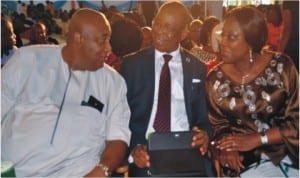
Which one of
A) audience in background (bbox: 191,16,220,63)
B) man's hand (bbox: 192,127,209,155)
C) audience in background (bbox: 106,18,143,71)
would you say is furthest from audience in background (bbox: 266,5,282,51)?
man's hand (bbox: 192,127,209,155)

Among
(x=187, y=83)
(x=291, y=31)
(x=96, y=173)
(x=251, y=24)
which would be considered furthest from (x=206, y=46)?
(x=96, y=173)

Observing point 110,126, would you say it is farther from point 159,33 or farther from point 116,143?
point 159,33

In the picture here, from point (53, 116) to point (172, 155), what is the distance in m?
0.69

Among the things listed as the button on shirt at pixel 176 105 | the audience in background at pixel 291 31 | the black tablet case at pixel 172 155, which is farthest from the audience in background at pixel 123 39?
the audience in background at pixel 291 31

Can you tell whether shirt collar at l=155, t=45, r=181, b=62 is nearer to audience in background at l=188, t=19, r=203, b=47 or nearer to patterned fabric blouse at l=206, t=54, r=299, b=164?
patterned fabric blouse at l=206, t=54, r=299, b=164

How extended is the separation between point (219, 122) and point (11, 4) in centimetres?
421

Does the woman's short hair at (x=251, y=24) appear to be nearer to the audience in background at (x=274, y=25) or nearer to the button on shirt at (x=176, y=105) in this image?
the button on shirt at (x=176, y=105)

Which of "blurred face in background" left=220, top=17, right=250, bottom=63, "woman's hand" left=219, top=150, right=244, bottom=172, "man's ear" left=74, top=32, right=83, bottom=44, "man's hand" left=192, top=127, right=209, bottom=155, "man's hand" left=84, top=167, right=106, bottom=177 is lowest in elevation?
"woman's hand" left=219, top=150, right=244, bottom=172

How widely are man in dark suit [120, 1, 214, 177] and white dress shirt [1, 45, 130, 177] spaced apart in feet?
0.93

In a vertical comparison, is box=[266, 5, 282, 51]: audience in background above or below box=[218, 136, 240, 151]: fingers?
above

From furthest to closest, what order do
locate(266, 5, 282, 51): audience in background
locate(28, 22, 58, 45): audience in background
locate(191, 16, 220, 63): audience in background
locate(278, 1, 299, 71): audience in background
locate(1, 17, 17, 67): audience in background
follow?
locate(28, 22, 58, 45): audience in background, locate(266, 5, 282, 51): audience in background, locate(1, 17, 17, 67): audience in background, locate(191, 16, 220, 63): audience in background, locate(278, 1, 299, 71): audience in background

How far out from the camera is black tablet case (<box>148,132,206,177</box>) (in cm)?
246

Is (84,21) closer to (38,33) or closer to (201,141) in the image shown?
(201,141)

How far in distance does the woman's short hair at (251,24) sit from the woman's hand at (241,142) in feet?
1.82
